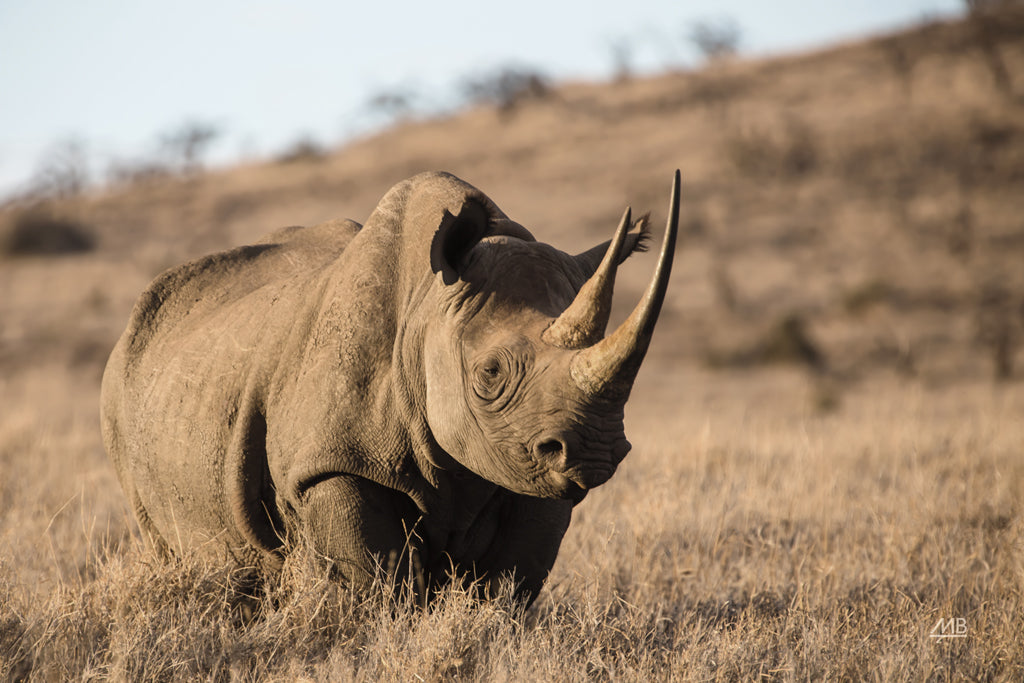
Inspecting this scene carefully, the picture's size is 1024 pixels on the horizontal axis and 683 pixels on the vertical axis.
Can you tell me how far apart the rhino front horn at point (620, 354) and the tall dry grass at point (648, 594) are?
0.98 meters

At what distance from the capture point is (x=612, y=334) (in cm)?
321

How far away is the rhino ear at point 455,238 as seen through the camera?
367 cm

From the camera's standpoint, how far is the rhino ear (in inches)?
145

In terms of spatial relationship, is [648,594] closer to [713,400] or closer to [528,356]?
[528,356]

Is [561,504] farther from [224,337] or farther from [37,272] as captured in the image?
[37,272]

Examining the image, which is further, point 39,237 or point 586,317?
point 39,237

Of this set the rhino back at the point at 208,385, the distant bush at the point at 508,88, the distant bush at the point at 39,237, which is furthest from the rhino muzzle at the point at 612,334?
the distant bush at the point at 508,88

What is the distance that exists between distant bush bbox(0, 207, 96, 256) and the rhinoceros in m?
25.7

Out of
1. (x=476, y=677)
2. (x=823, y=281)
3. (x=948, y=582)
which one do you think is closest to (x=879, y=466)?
(x=948, y=582)

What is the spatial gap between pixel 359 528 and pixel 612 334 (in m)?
1.20

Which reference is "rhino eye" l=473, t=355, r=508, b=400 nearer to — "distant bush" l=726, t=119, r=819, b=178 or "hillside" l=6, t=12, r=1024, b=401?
"hillside" l=6, t=12, r=1024, b=401

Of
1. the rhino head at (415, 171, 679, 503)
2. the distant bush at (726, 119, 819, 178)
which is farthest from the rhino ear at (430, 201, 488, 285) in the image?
the distant bush at (726, 119, 819, 178)

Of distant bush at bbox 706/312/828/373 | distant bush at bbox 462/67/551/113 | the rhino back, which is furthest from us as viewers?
distant bush at bbox 462/67/551/113

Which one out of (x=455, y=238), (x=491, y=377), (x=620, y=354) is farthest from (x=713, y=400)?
(x=620, y=354)
